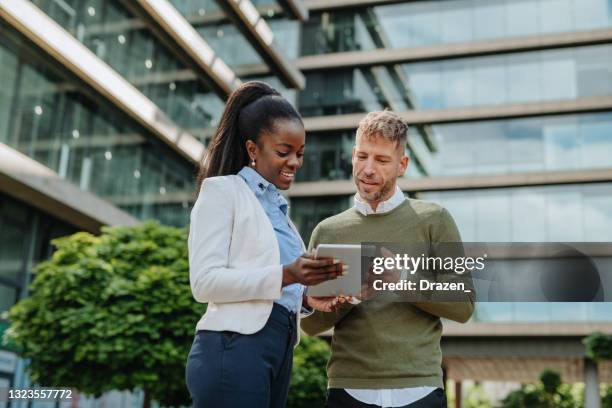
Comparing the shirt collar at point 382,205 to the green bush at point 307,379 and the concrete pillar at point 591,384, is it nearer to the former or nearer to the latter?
the green bush at point 307,379

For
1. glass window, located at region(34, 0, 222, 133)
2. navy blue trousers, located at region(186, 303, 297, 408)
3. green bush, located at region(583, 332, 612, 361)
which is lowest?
navy blue trousers, located at region(186, 303, 297, 408)

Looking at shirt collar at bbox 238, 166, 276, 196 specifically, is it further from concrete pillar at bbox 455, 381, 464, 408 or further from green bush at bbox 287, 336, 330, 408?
concrete pillar at bbox 455, 381, 464, 408

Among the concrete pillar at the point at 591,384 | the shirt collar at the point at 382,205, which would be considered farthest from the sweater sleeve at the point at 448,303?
the concrete pillar at the point at 591,384

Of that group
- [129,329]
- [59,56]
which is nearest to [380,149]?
[129,329]

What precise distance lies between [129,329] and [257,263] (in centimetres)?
1034

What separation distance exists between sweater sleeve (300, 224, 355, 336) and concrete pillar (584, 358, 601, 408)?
26295 millimetres

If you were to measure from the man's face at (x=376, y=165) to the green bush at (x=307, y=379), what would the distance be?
14.6 metres

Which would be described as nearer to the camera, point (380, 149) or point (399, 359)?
point (399, 359)

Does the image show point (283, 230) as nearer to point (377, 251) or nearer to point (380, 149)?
point (377, 251)

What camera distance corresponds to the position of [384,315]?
8.52 ft

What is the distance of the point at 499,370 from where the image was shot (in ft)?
113

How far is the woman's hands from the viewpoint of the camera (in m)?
2.09

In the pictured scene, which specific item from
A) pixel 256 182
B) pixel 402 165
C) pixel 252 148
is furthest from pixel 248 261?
pixel 402 165

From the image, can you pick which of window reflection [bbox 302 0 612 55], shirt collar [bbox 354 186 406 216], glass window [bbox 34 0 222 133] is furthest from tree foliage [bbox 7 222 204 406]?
window reflection [bbox 302 0 612 55]
